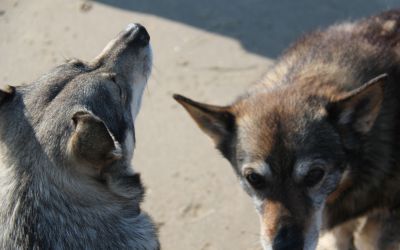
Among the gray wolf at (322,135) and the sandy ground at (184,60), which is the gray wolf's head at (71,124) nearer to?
the gray wolf at (322,135)

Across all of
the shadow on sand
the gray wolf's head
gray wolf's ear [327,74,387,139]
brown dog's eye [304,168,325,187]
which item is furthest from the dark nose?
the shadow on sand

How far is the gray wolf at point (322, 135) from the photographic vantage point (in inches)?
151

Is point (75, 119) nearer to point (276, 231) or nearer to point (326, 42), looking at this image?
point (276, 231)

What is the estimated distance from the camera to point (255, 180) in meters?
3.96

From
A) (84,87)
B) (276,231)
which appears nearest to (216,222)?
(276,231)

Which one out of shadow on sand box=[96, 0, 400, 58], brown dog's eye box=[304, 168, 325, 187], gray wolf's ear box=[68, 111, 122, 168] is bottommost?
brown dog's eye box=[304, 168, 325, 187]

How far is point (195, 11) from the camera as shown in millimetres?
6984

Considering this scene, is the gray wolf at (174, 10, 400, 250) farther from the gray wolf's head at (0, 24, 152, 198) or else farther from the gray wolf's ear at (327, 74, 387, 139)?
the gray wolf's head at (0, 24, 152, 198)

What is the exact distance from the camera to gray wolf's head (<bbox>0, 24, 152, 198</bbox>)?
356 centimetres

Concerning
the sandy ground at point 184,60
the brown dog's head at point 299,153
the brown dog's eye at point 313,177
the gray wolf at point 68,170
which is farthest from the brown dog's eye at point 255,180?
the sandy ground at point 184,60

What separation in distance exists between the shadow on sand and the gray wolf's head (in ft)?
7.86

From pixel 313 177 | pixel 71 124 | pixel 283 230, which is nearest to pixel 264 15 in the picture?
pixel 313 177

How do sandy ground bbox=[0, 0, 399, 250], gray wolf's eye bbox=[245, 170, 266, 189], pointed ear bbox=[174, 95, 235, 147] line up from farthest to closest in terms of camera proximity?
sandy ground bbox=[0, 0, 399, 250] < pointed ear bbox=[174, 95, 235, 147] < gray wolf's eye bbox=[245, 170, 266, 189]

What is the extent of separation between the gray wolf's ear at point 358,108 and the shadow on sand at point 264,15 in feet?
7.94
